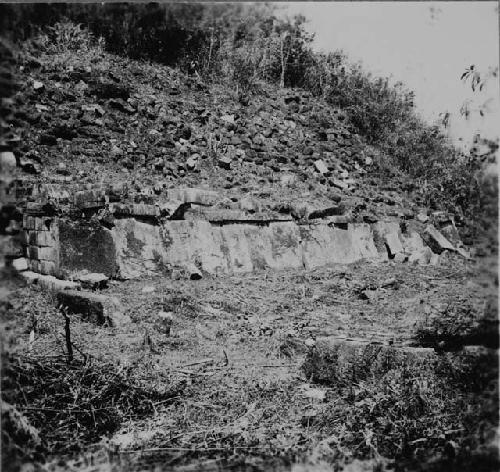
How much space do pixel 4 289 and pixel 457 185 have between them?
10245mm

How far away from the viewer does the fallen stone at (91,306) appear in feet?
14.3

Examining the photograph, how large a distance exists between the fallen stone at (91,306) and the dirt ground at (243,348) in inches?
4.1

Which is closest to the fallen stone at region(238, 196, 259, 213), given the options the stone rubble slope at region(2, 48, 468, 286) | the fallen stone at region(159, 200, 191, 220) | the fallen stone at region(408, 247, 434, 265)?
the stone rubble slope at region(2, 48, 468, 286)

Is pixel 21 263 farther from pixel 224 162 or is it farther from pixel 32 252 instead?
pixel 224 162

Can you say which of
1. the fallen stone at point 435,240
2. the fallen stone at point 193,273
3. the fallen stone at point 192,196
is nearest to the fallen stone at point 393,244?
the fallen stone at point 435,240

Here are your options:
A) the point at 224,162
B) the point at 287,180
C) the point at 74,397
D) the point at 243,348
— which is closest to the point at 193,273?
the point at 243,348

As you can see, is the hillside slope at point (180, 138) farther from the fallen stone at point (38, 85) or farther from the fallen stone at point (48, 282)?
the fallen stone at point (48, 282)

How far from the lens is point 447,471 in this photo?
5.65 feet

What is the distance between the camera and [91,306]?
14.5ft

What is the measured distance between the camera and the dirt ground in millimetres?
2156

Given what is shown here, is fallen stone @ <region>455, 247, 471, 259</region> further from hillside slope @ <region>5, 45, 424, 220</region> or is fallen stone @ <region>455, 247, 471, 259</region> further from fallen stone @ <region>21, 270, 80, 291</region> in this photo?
fallen stone @ <region>21, 270, 80, 291</region>

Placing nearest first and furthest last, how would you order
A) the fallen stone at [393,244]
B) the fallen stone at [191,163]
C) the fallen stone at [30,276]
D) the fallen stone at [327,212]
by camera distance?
the fallen stone at [30,276] < the fallen stone at [327,212] < the fallen stone at [191,163] < the fallen stone at [393,244]

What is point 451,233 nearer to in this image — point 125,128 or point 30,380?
point 125,128

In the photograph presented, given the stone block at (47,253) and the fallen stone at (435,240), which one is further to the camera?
the fallen stone at (435,240)
